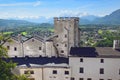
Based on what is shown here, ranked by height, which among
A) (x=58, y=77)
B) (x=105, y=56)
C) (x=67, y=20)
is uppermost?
(x=67, y=20)

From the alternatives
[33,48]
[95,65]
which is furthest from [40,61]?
[95,65]

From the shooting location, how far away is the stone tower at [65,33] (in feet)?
211

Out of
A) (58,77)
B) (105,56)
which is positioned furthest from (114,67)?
(58,77)

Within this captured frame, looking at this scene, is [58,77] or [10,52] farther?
[10,52]

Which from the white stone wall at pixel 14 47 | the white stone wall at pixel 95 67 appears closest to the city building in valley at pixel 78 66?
the white stone wall at pixel 95 67

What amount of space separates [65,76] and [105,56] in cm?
805

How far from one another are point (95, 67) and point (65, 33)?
43.0 feet

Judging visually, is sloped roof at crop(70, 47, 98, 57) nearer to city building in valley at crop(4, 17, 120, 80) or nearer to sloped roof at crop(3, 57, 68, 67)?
city building in valley at crop(4, 17, 120, 80)

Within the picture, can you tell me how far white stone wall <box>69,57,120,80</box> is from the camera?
5366 centimetres

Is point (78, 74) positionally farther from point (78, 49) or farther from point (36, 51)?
point (36, 51)

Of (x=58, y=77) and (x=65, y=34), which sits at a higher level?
(x=65, y=34)

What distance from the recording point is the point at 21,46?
65875mm

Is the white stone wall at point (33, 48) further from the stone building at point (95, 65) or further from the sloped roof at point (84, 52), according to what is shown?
the stone building at point (95, 65)

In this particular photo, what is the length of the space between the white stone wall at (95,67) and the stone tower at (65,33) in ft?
35.0
